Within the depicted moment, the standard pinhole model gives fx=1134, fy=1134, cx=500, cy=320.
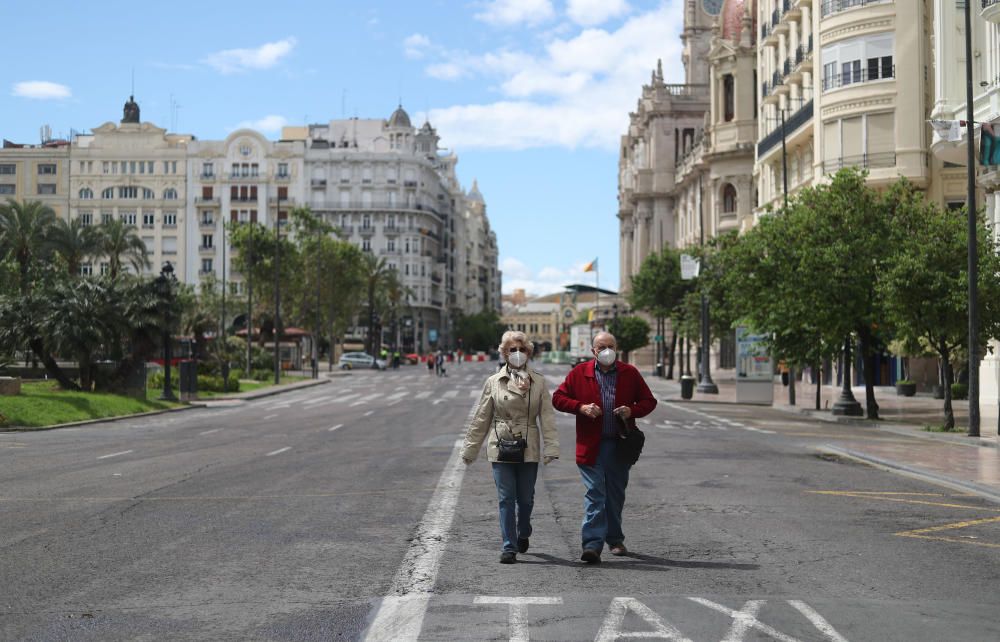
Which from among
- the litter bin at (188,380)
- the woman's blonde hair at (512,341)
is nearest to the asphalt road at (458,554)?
the woman's blonde hair at (512,341)

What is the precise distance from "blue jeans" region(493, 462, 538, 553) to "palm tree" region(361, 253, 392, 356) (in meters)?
91.7

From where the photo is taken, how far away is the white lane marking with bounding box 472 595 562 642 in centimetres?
650

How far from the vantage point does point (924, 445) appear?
23141 mm

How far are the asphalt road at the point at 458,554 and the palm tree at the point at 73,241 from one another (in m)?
43.7

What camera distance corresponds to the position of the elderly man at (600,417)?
8.82 meters

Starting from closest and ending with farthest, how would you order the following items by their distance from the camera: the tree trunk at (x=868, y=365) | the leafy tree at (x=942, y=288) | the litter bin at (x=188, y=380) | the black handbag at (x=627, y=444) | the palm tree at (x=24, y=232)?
the black handbag at (x=627, y=444) → the leafy tree at (x=942, y=288) → the tree trunk at (x=868, y=365) → the litter bin at (x=188, y=380) → the palm tree at (x=24, y=232)

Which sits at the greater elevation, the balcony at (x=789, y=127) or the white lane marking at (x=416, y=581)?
the balcony at (x=789, y=127)

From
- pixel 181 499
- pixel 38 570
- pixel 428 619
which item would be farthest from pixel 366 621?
pixel 181 499

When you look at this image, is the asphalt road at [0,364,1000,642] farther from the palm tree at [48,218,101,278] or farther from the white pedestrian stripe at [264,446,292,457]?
the palm tree at [48,218,101,278]

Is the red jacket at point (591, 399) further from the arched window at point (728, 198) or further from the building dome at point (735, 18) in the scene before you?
the building dome at point (735, 18)

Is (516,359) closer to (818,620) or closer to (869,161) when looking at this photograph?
(818,620)

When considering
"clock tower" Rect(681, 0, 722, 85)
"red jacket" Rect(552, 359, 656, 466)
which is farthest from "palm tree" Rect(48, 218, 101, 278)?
"clock tower" Rect(681, 0, 722, 85)

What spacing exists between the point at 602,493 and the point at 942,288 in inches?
786

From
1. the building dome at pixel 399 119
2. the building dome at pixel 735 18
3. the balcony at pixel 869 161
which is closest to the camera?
the balcony at pixel 869 161
